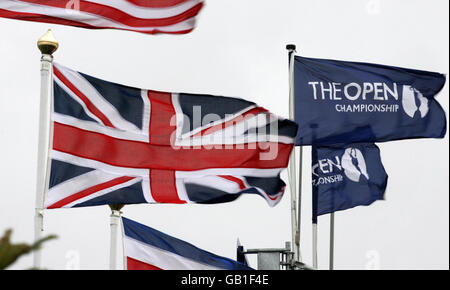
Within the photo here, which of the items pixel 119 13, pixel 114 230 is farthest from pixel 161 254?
pixel 119 13

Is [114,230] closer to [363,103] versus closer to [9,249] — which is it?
[363,103]

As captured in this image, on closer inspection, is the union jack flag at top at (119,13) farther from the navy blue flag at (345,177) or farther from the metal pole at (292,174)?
the navy blue flag at (345,177)

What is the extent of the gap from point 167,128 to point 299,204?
10.7 metres

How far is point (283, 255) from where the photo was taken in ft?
59.2

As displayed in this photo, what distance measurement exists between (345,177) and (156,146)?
11366 mm

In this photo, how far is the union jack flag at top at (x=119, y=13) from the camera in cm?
1473

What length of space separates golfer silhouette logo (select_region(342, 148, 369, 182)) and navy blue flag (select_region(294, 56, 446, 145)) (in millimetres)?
5199

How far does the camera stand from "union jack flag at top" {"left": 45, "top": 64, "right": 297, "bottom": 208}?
1399cm

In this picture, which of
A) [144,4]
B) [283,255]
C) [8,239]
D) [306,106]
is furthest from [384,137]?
[8,239]

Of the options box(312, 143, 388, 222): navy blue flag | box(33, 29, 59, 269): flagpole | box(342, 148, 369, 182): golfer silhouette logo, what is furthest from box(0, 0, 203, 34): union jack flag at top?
box(342, 148, 369, 182): golfer silhouette logo

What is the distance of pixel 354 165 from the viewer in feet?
84.6

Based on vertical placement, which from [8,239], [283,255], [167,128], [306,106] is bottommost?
[8,239]
